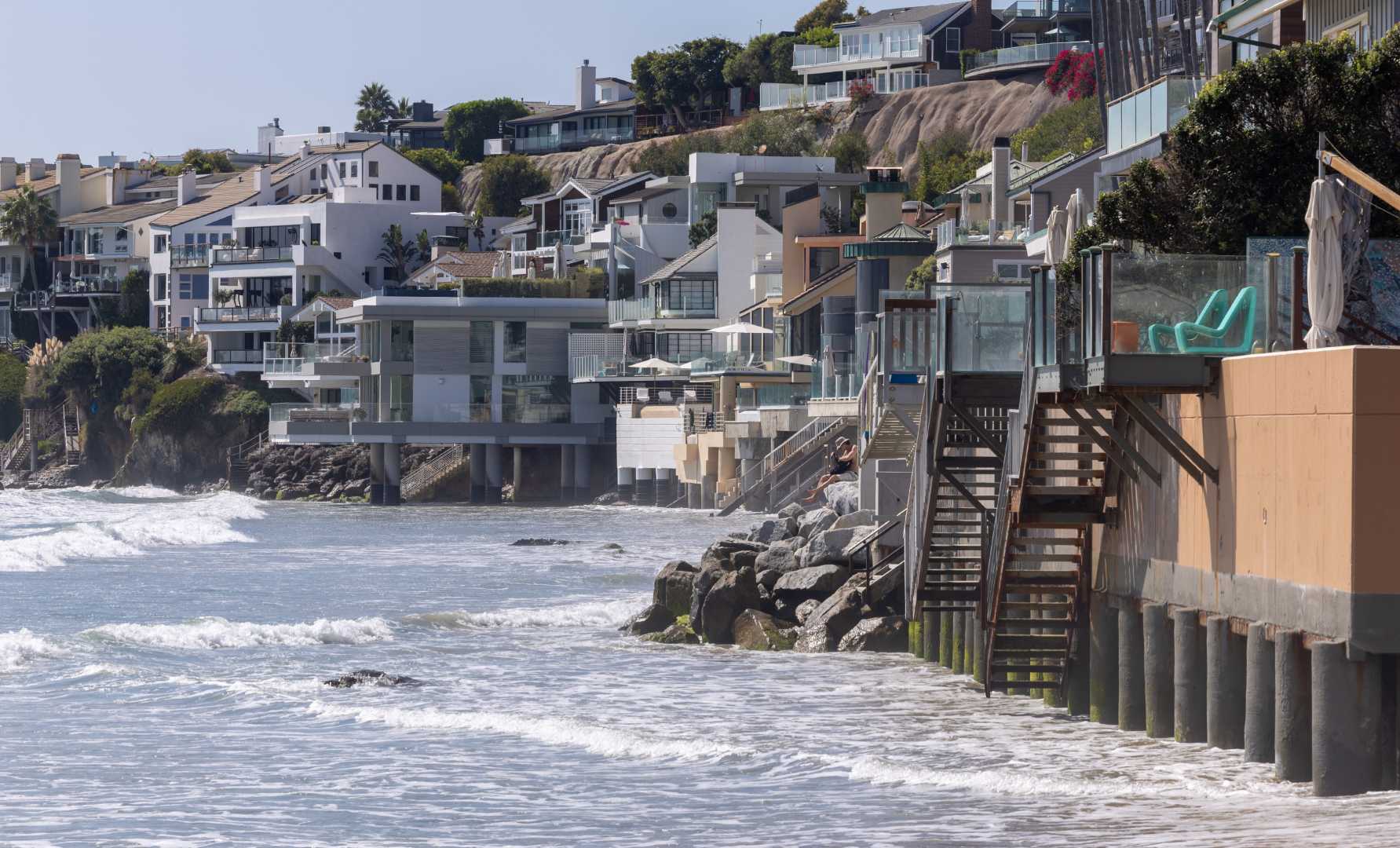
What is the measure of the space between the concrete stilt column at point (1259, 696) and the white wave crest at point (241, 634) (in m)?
20.3

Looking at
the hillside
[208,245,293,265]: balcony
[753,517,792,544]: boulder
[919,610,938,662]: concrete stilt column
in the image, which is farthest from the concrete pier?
[208,245,293,265]: balcony

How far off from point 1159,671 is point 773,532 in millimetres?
18071

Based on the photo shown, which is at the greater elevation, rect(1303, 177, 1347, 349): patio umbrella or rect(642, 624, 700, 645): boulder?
rect(1303, 177, 1347, 349): patio umbrella

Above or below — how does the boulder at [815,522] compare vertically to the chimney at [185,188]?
below

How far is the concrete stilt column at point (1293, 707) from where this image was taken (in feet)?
56.1

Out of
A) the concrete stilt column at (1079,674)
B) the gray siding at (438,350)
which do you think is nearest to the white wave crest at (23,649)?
the concrete stilt column at (1079,674)

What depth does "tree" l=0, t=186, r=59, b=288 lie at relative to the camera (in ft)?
488

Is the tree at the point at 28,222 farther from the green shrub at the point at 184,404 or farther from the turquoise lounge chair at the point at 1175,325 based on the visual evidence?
the turquoise lounge chair at the point at 1175,325

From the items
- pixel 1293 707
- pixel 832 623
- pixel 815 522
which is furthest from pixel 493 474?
pixel 1293 707

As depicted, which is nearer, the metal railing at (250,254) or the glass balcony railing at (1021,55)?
the metal railing at (250,254)

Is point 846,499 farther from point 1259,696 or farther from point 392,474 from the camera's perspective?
point 392,474

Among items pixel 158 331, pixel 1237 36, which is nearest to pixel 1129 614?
pixel 1237 36

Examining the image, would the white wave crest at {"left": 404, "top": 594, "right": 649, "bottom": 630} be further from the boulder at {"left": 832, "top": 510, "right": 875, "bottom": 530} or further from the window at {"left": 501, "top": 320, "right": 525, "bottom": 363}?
the window at {"left": 501, "top": 320, "right": 525, "bottom": 363}

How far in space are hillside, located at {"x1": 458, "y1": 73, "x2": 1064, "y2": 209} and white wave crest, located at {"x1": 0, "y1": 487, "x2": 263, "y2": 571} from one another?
47366mm
